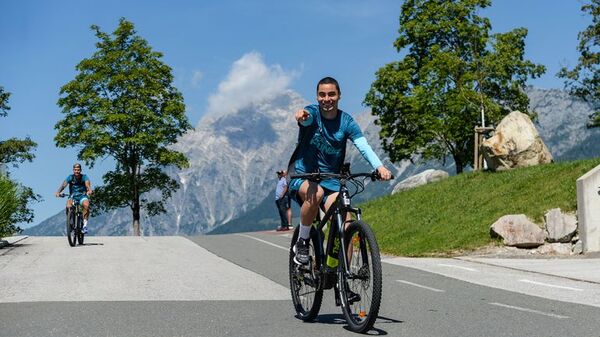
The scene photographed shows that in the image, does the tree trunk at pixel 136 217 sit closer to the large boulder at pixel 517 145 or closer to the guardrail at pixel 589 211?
the large boulder at pixel 517 145

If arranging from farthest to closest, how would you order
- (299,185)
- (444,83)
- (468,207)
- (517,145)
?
1. (444,83)
2. (517,145)
3. (468,207)
4. (299,185)

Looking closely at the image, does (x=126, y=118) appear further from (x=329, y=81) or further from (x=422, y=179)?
(x=329, y=81)

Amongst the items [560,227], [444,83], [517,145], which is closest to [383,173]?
[560,227]

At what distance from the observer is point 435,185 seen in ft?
102

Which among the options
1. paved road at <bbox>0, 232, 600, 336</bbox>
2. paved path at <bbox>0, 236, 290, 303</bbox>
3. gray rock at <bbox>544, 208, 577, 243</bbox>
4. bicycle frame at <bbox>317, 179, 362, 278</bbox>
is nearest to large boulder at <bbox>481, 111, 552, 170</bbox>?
Answer: gray rock at <bbox>544, 208, 577, 243</bbox>

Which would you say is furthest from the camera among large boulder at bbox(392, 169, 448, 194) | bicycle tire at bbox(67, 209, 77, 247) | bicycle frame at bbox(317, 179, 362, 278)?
large boulder at bbox(392, 169, 448, 194)

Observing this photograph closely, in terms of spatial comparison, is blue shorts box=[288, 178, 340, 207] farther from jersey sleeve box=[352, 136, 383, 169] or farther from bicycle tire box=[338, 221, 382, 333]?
bicycle tire box=[338, 221, 382, 333]

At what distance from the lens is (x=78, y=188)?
749 inches

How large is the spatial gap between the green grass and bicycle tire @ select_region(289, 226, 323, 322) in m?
10.4

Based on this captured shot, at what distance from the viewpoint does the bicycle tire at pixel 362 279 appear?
6.19 metres

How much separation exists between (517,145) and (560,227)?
11.2 m

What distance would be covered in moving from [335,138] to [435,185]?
80.1 ft

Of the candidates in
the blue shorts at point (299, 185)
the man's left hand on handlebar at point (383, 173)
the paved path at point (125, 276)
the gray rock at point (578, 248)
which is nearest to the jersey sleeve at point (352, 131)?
the blue shorts at point (299, 185)

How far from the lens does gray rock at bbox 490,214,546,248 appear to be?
1734cm
